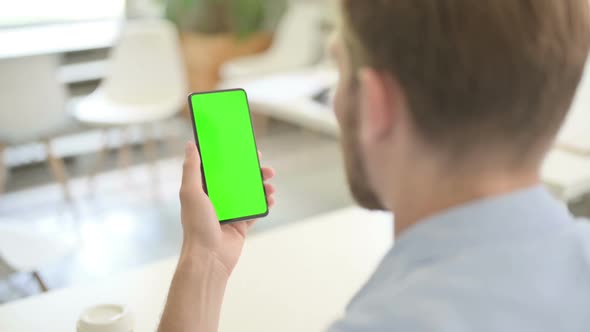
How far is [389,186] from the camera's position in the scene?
677 mm

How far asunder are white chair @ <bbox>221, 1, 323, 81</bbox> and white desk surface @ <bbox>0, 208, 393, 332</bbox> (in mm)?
3091

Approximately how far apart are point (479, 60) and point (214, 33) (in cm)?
435

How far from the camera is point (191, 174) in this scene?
0.98m

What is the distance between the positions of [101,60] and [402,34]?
432 centimetres

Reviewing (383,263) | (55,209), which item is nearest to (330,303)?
(383,263)

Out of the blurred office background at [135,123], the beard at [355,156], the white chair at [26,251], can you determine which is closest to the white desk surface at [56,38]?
the blurred office background at [135,123]

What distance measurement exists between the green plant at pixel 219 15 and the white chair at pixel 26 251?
2.79 metres

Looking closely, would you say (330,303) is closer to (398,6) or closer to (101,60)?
(398,6)

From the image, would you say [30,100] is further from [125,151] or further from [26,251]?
[26,251]

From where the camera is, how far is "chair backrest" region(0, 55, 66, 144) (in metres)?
3.01

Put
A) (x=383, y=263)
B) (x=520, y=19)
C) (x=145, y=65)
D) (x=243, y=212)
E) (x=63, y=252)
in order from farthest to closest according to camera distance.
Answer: (x=145, y=65) < (x=63, y=252) < (x=243, y=212) < (x=383, y=263) < (x=520, y=19)

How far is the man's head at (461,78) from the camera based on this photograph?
1.83ft

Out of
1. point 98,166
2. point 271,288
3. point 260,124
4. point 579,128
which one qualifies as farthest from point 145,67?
point 271,288

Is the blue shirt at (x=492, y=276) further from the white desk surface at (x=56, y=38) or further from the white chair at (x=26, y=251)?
the white desk surface at (x=56, y=38)
